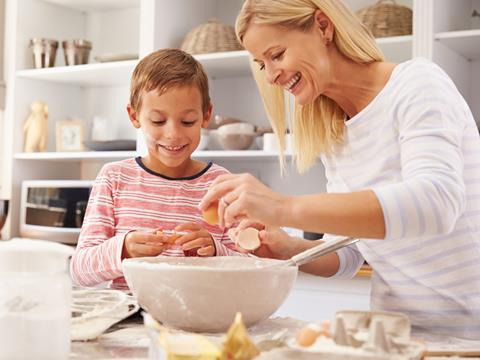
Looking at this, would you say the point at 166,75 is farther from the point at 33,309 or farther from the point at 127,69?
the point at 127,69

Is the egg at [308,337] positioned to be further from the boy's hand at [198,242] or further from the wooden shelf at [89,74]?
the wooden shelf at [89,74]

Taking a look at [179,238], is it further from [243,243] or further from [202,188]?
[202,188]

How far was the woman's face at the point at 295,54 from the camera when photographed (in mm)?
1273

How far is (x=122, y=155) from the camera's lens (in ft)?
10.5

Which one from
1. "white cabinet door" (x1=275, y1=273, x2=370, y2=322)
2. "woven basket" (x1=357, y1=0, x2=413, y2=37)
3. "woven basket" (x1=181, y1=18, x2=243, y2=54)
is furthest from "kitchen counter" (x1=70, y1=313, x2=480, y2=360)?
"woven basket" (x1=181, y1=18, x2=243, y2=54)

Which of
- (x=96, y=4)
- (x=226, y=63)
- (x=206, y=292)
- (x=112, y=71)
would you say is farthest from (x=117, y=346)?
(x=96, y=4)

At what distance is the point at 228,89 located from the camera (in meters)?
3.39

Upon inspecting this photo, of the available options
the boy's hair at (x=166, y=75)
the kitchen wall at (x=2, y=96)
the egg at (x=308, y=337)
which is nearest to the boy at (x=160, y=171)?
→ the boy's hair at (x=166, y=75)

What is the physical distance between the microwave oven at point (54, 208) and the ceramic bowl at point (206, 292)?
89.8 inches

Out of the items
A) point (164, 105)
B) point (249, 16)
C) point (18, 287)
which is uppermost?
point (249, 16)

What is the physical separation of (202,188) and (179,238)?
0.36 metres

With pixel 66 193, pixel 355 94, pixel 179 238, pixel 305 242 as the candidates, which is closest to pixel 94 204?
pixel 179 238

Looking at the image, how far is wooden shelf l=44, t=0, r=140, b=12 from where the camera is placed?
144 inches

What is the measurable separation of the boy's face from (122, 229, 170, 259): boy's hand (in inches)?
12.7
